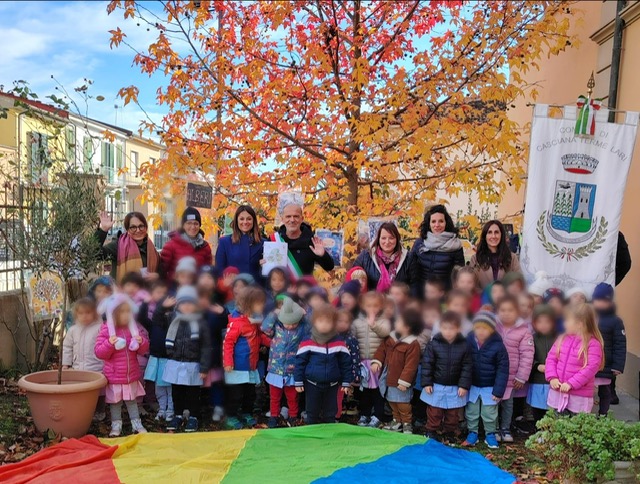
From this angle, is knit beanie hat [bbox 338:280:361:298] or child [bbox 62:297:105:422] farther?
knit beanie hat [bbox 338:280:361:298]

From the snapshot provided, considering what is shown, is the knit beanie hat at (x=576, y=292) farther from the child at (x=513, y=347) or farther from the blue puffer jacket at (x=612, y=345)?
the child at (x=513, y=347)

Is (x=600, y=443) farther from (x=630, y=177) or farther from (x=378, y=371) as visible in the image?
(x=630, y=177)

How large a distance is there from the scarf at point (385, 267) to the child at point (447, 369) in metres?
0.73

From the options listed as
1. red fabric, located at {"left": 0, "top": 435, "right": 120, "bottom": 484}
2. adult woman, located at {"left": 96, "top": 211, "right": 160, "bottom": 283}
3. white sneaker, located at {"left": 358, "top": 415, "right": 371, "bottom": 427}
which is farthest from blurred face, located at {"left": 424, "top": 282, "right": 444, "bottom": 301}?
red fabric, located at {"left": 0, "top": 435, "right": 120, "bottom": 484}

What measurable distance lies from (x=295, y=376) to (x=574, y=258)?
315cm

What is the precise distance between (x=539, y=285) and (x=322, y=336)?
89.3 inches

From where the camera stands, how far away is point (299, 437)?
4.99 m

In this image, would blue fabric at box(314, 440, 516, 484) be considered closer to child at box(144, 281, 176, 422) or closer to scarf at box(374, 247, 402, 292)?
scarf at box(374, 247, 402, 292)

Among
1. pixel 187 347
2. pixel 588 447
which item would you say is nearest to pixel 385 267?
pixel 187 347

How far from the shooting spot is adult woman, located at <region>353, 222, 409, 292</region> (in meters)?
5.69

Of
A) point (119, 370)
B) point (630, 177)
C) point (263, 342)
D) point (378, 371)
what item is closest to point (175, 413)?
point (119, 370)

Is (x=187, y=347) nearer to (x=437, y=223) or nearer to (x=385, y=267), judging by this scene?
(x=385, y=267)

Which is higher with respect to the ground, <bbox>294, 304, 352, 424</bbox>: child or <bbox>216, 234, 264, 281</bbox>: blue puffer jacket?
<bbox>216, 234, 264, 281</bbox>: blue puffer jacket

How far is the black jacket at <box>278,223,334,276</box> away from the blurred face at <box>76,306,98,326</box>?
200 cm
